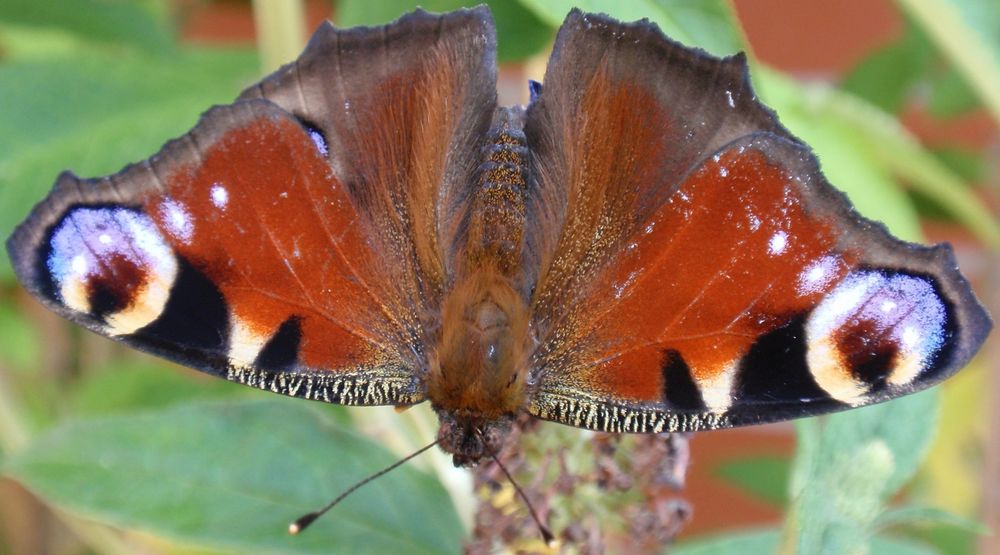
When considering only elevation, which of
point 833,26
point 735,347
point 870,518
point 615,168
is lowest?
point 870,518

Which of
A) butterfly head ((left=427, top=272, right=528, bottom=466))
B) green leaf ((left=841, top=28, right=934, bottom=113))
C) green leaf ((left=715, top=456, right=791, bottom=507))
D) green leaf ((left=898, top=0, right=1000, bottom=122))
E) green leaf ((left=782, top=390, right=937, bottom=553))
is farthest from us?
green leaf ((left=715, top=456, right=791, bottom=507))

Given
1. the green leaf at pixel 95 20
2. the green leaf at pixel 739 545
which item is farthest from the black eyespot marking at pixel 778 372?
the green leaf at pixel 95 20

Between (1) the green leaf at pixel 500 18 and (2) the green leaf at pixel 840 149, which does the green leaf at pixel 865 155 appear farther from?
(1) the green leaf at pixel 500 18

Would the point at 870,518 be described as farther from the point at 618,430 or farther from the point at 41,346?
the point at 41,346

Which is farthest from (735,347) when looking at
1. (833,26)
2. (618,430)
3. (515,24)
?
(833,26)

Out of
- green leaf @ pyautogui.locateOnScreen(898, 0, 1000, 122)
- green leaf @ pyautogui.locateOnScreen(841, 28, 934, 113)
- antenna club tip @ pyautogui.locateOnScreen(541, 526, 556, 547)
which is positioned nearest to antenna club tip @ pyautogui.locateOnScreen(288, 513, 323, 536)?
antenna club tip @ pyautogui.locateOnScreen(541, 526, 556, 547)

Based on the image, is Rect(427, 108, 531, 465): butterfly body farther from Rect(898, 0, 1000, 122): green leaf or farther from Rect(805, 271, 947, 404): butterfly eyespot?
Rect(898, 0, 1000, 122): green leaf
